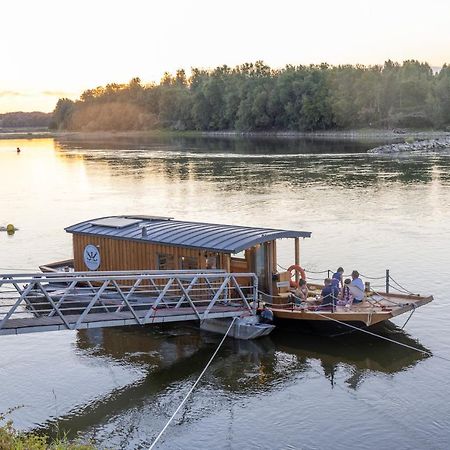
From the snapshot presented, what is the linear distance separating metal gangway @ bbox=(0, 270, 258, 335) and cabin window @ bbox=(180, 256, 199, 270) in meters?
0.67

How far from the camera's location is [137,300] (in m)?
32.0

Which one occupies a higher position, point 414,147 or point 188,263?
point 414,147

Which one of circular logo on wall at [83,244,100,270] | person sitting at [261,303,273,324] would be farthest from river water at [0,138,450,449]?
circular logo on wall at [83,244,100,270]

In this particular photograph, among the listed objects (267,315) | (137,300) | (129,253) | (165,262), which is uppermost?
(129,253)

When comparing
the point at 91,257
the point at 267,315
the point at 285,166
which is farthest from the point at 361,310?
the point at 285,166

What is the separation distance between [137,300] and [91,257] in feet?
15.2

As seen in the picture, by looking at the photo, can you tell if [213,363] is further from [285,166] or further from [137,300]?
[285,166]

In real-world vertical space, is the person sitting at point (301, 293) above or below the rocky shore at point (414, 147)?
below

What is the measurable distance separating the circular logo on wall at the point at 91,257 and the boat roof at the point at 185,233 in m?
0.72

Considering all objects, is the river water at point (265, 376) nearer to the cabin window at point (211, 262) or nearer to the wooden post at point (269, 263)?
the wooden post at point (269, 263)

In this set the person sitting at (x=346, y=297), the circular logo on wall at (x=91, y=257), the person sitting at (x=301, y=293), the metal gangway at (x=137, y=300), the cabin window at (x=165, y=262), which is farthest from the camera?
the circular logo on wall at (x=91, y=257)

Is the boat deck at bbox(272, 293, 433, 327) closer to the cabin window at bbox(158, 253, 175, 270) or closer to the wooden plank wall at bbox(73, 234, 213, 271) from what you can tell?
the wooden plank wall at bbox(73, 234, 213, 271)

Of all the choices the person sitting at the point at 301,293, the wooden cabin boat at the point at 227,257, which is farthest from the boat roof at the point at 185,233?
the person sitting at the point at 301,293

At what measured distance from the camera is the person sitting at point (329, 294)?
29484 millimetres
